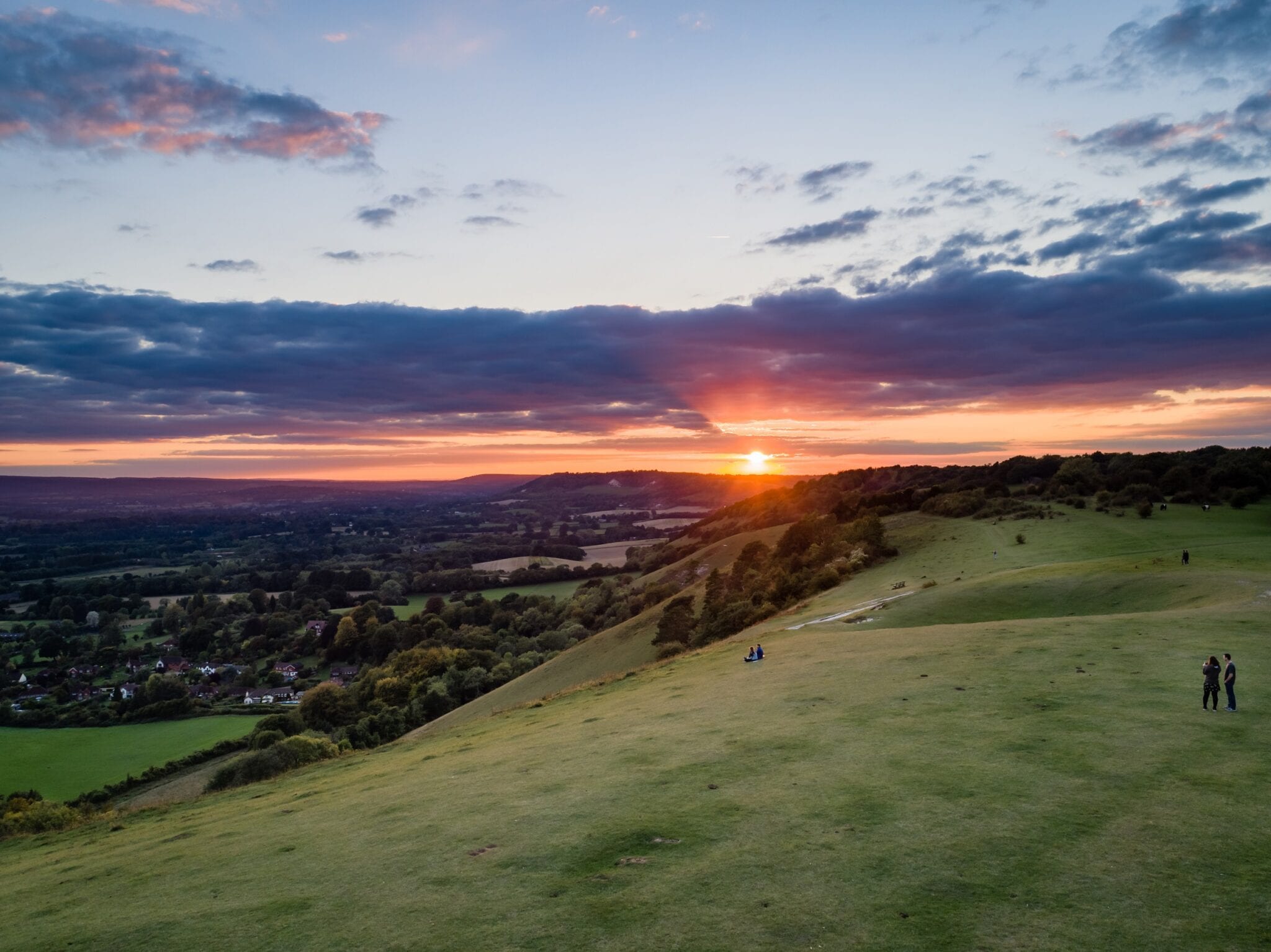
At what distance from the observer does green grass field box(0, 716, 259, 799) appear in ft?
248

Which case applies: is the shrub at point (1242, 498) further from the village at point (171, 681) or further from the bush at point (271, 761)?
the village at point (171, 681)

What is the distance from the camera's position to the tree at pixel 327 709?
273 feet

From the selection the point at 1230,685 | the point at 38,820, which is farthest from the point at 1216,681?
the point at 38,820

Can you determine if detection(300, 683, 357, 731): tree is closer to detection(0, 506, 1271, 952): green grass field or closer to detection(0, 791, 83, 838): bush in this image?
detection(0, 791, 83, 838): bush

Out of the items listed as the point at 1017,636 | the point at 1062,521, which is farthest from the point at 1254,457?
the point at 1017,636

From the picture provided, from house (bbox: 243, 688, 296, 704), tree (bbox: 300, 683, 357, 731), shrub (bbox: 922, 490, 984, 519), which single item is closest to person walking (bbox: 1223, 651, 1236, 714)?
tree (bbox: 300, 683, 357, 731)

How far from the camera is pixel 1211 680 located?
68.8ft

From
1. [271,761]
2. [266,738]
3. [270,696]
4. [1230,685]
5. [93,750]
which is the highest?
[1230,685]

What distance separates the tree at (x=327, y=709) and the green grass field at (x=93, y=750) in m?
Answer: 10.1

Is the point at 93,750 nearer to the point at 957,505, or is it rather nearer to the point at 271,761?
the point at 271,761

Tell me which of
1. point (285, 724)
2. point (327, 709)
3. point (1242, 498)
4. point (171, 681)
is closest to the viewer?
point (285, 724)

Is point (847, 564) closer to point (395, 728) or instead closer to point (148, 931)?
point (395, 728)

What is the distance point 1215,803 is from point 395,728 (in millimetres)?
72715

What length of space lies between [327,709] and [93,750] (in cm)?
2889
